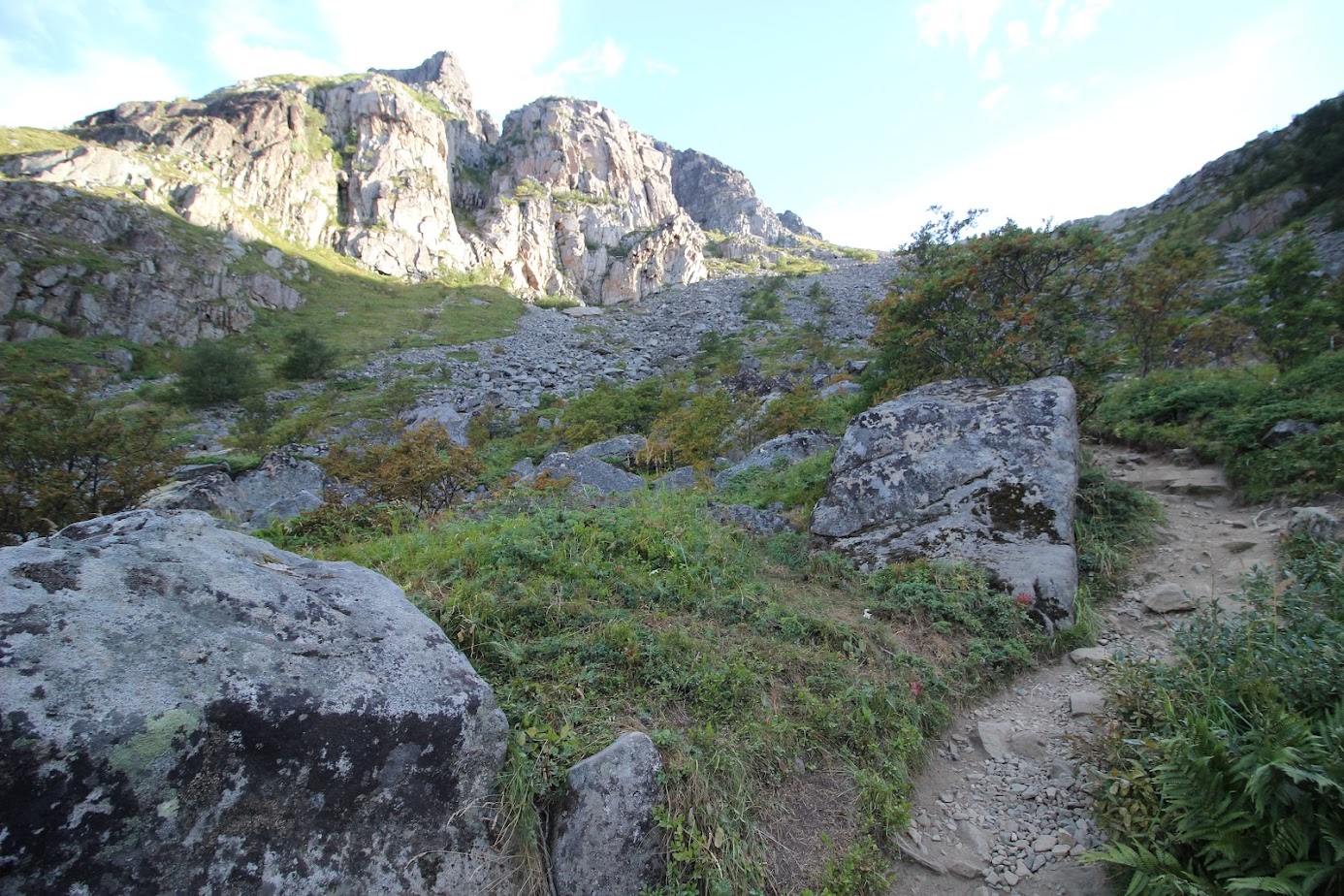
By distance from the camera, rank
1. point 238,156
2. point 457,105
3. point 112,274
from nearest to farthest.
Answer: point 112,274 < point 238,156 < point 457,105

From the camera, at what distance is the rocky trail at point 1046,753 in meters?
2.79

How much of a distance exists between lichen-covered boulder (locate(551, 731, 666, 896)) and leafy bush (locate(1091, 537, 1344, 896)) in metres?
2.07

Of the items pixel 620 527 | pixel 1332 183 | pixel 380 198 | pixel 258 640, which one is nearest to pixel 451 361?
pixel 620 527

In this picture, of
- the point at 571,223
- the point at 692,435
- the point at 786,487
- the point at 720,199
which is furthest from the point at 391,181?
the point at 720,199

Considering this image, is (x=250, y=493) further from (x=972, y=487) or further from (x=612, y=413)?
(x=972, y=487)

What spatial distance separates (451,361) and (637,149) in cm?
8682

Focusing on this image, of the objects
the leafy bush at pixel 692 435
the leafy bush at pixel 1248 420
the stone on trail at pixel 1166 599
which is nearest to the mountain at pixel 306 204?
the leafy bush at pixel 692 435

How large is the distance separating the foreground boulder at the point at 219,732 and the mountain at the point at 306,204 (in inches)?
1308

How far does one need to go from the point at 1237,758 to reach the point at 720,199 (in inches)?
4952

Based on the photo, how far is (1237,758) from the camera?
7.85 ft

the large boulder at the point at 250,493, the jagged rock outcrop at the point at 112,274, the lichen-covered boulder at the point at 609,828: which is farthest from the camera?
the jagged rock outcrop at the point at 112,274

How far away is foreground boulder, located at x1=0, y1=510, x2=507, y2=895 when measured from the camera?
1769 millimetres

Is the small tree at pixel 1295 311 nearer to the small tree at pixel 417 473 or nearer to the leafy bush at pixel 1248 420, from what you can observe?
the leafy bush at pixel 1248 420

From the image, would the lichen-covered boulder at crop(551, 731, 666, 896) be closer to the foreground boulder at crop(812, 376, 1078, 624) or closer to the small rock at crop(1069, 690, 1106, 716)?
the small rock at crop(1069, 690, 1106, 716)
